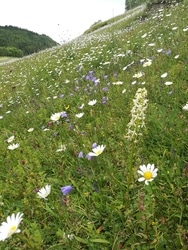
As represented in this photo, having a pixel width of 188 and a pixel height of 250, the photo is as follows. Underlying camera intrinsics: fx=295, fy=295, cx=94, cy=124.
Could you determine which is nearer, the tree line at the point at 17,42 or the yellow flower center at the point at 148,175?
the yellow flower center at the point at 148,175

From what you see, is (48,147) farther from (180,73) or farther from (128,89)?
(180,73)

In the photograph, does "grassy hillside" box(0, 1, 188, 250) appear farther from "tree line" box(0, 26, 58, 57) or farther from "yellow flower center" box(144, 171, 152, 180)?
"tree line" box(0, 26, 58, 57)

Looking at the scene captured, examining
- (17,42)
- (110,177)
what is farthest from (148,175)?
(17,42)

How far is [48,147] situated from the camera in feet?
12.6

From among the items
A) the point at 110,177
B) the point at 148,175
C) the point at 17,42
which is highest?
the point at 148,175

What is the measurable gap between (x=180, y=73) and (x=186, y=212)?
2.75 meters

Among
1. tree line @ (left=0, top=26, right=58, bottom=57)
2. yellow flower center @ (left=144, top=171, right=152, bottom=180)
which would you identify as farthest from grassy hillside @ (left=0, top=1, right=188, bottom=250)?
tree line @ (left=0, top=26, right=58, bottom=57)

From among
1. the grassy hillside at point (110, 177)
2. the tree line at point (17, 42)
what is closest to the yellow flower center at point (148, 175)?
the grassy hillside at point (110, 177)

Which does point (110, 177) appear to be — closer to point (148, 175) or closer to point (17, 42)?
point (148, 175)

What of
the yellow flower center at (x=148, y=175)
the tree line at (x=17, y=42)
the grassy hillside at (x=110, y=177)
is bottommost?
the tree line at (x=17, y=42)

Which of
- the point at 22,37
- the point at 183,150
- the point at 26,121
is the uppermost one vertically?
the point at 183,150

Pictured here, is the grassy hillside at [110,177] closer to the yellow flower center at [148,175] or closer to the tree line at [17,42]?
the yellow flower center at [148,175]

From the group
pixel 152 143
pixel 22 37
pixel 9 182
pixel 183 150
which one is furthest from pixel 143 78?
→ pixel 22 37

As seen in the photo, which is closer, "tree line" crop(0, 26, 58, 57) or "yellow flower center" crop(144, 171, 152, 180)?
"yellow flower center" crop(144, 171, 152, 180)
